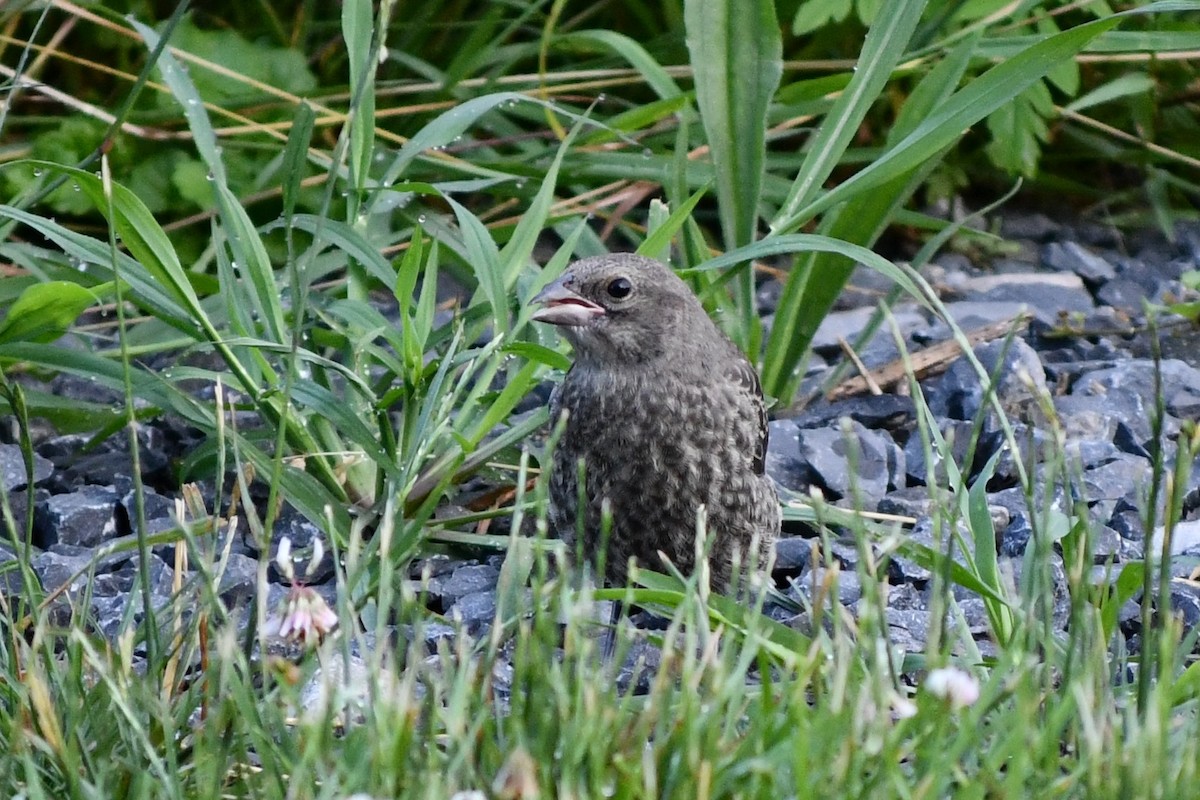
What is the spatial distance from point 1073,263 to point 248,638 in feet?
11.2

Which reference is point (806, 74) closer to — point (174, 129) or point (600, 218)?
point (600, 218)

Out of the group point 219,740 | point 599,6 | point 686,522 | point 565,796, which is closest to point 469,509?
point 686,522

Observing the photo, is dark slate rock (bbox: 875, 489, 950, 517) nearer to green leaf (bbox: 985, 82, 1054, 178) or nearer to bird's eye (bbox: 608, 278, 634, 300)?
bird's eye (bbox: 608, 278, 634, 300)

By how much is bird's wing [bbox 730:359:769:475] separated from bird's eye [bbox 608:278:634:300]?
10.3 inches

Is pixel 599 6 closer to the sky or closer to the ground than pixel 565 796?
closer to the sky

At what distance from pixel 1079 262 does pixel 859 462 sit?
1.70 m

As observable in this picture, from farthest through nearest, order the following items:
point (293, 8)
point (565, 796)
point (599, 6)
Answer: point (293, 8)
point (599, 6)
point (565, 796)

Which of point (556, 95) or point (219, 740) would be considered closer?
point (219, 740)

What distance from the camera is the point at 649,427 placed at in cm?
313

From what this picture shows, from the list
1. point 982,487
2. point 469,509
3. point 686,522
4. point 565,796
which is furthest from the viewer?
point 469,509

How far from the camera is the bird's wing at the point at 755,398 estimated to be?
3.30 meters

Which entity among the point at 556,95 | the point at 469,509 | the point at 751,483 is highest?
the point at 556,95

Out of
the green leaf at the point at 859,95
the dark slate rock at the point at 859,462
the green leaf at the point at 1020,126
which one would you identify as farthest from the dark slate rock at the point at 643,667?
the green leaf at the point at 1020,126

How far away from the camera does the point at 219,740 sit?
2107 mm
